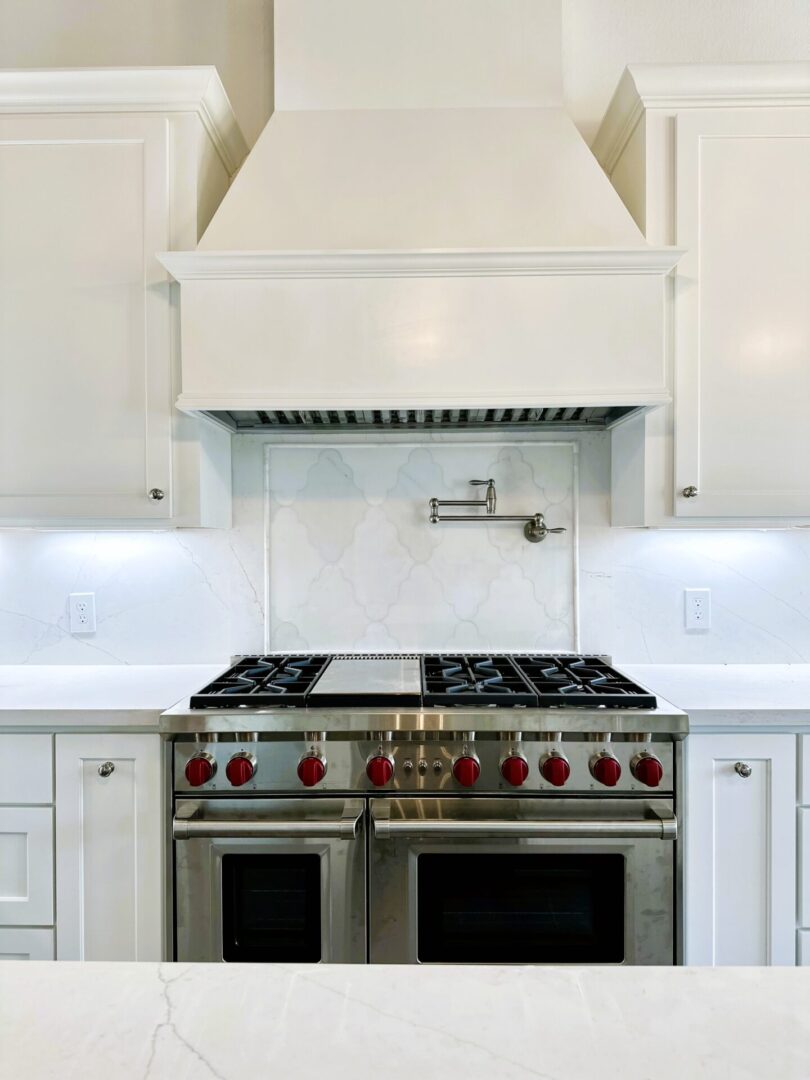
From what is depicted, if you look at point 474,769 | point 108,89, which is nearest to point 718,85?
point 108,89

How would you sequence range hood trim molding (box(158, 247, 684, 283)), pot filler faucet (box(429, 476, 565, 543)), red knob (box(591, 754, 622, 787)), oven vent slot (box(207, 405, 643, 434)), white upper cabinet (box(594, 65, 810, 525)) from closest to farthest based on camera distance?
red knob (box(591, 754, 622, 787)) → range hood trim molding (box(158, 247, 684, 283)) → white upper cabinet (box(594, 65, 810, 525)) → oven vent slot (box(207, 405, 643, 434)) → pot filler faucet (box(429, 476, 565, 543))

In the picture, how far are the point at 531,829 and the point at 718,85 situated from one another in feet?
6.27

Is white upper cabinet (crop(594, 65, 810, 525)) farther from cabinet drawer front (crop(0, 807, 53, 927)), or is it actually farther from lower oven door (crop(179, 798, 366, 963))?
cabinet drawer front (crop(0, 807, 53, 927))

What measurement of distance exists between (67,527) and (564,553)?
149 cm

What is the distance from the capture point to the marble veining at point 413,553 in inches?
83.4

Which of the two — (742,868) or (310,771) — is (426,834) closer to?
(310,771)

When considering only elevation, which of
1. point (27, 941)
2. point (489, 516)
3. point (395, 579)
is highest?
point (489, 516)

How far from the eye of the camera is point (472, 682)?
66.7 inches

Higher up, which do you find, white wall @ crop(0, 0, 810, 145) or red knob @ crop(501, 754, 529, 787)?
white wall @ crop(0, 0, 810, 145)

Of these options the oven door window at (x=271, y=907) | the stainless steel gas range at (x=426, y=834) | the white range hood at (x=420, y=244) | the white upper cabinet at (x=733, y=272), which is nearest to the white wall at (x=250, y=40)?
the white range hood at (x=420, y=244)

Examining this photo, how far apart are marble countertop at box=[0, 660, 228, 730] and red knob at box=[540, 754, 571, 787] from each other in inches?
36.0

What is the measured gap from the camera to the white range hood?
5.31ft

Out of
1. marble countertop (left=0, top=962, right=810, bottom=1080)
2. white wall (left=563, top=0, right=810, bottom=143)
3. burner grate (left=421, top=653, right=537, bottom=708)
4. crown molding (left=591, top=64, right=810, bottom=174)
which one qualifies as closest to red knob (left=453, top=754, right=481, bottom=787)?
burner grate (left=421, top=653, right=537, bottom=708)

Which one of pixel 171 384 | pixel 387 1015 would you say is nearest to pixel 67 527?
A: pixel 171 384
